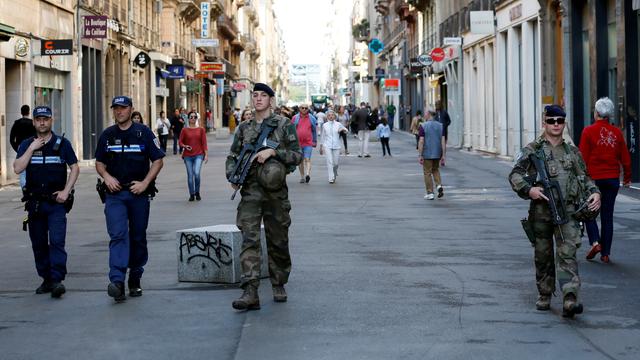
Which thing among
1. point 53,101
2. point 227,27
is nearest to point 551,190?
point 53,101

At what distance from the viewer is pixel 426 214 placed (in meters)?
17.8

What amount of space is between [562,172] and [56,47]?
21749mm

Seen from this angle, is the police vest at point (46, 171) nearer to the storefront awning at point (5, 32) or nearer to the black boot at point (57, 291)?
the black boot at point (57, 291)

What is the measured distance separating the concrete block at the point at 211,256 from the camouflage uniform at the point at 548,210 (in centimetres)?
267

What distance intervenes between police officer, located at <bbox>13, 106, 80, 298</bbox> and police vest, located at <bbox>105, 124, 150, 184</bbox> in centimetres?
60

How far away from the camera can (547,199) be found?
8906mm

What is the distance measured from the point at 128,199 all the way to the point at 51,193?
823 millimetres

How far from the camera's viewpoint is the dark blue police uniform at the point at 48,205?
33.4ft

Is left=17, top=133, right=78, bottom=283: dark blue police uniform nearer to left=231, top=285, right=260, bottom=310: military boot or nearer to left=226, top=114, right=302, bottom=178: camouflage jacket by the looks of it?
left=226, top=114, right=302, bottom=178: camouflage jacket

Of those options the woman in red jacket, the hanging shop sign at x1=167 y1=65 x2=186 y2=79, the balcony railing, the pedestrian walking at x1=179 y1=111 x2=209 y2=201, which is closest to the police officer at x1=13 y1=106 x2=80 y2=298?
the woman in red jacket

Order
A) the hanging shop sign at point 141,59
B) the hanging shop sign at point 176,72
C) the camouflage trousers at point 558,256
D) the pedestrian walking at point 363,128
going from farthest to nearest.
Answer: the hanging shop sign at point 176,72
the hanging shop sign at point 141,59
the pedestrian walking at point 363,128
the camouflage trousers at point 558,256

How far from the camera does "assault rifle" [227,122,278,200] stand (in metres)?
9.31

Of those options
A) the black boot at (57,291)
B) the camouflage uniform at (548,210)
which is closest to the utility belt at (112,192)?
the black boot at (57,291)

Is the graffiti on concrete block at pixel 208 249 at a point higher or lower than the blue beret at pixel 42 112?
lower
